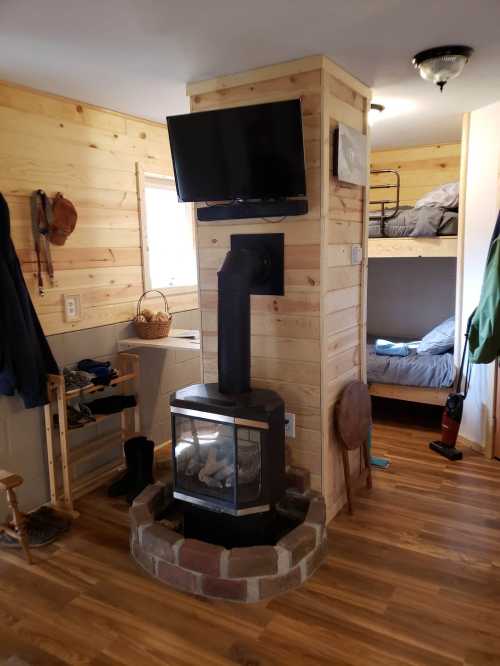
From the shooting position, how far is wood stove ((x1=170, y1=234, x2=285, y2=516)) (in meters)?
2.27

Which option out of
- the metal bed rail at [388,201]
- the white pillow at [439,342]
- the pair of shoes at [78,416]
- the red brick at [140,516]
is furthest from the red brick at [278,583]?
the metal bed rail at [388,201]

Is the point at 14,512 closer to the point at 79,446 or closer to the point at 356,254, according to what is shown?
the point at 79,446

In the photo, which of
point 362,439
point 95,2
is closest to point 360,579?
point 362,439

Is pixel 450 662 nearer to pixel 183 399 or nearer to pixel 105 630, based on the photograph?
pixel 105 630

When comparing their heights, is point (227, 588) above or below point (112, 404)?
below

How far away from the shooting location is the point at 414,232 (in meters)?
3.99

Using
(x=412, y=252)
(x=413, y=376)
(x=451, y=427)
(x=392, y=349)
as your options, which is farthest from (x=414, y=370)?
(x=412, y=252)

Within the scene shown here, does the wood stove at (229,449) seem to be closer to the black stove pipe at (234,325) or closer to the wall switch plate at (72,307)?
the black stove pipe at (234,325)

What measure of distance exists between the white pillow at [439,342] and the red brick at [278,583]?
2.48 m

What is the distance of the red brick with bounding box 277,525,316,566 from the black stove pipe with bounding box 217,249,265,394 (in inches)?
26.9

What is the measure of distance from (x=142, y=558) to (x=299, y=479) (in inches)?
33.4

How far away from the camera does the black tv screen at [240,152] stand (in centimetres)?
227

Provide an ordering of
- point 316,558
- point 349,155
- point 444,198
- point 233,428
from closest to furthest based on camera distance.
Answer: point 233,428, point 316,558, point 349,155, point 444,198

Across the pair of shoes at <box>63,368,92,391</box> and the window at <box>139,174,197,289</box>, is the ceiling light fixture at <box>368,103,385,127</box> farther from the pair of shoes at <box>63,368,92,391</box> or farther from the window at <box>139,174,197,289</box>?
the pair of shoes at <box>63,368,92,391</box>
